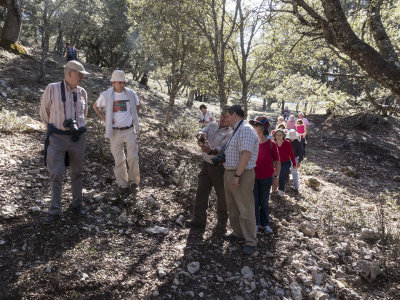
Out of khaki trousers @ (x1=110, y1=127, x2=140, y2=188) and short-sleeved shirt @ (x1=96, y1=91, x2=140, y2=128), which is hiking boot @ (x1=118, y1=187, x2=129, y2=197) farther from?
short-sleeved shirt @ (x1=96, y1=91, x2=140, y2=128)

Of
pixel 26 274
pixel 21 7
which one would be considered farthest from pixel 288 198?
pixel 21 7

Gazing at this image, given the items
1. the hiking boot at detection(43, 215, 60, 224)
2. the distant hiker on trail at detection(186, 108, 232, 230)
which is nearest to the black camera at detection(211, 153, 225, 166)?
the distant hiker on trail at detection(186, 108, 232, 230)

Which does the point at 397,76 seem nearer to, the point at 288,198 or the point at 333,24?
the point at 333,24

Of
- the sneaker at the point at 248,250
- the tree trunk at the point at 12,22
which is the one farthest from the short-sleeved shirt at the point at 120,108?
the tree trunk at the point at 12,22

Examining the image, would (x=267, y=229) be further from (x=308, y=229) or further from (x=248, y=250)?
(x=248, y=250)

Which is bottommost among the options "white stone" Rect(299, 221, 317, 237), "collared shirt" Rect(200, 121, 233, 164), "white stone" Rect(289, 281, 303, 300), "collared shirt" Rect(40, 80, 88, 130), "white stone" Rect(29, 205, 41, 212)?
"white stone" Rect(289, 281, 303, 300)

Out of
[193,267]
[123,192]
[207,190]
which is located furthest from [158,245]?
[123,192]

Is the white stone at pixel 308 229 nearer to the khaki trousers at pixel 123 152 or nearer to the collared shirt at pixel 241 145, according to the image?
the collared shirt at pixel 241 145

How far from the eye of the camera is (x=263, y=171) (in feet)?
17.1

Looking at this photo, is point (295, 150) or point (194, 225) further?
point (295, 150)

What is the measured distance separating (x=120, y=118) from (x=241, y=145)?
222 centimetres

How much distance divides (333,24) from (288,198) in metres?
4.63

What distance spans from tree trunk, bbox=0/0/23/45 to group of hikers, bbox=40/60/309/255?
1370 cm

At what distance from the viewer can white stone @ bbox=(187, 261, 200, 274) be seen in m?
3.84
